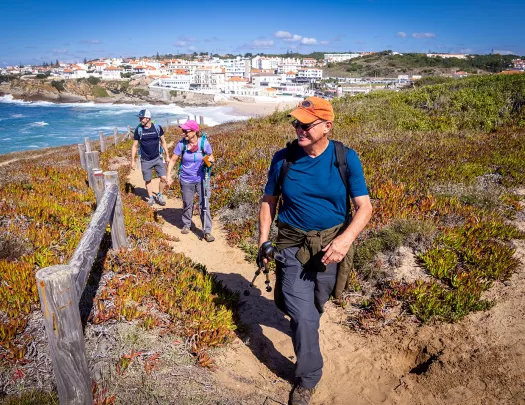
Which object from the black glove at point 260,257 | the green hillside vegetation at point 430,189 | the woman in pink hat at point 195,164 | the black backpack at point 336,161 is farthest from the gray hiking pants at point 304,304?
the woman in pink hat at point 195,164

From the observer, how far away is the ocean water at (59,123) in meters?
47.1

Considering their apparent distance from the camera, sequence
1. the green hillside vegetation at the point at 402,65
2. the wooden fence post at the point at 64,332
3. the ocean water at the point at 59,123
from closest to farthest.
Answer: the wooden fence post at the point at 64,332 → the ocean water at the point at 59,123 → the green hillside vegetation at the point at 402,65

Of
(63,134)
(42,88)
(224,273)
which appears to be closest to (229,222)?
(224,273)

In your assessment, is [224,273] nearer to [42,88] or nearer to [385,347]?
[385,347]

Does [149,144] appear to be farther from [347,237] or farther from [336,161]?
[347,237]

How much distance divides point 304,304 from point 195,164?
4.38 m

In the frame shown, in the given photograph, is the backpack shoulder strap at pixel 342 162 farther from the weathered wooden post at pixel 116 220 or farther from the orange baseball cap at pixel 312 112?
the weathered wooden post at pixel 116 220

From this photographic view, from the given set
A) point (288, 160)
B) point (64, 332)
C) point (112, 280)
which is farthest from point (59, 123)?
point (64, 332)

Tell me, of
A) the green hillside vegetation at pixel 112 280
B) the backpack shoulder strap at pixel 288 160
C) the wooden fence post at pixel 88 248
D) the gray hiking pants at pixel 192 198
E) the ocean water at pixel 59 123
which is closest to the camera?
the wooden fence post at pixel 88 248

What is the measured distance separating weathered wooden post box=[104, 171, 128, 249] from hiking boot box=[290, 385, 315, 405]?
10.5 feet

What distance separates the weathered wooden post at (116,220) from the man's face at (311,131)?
9.75 feet

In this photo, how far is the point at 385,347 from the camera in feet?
14.1

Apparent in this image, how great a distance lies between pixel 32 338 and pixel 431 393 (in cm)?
401

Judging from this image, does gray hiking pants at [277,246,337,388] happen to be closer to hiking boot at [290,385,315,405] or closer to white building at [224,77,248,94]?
hiking boot at [290,385,315,405]
